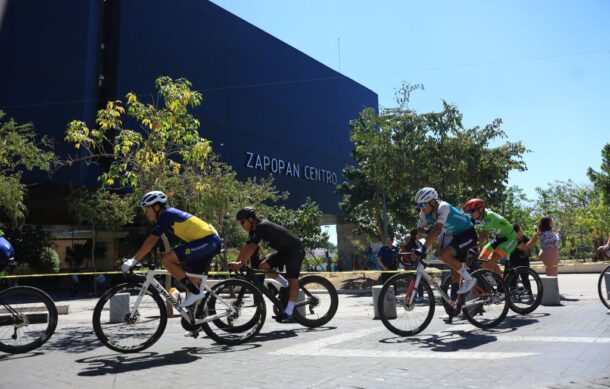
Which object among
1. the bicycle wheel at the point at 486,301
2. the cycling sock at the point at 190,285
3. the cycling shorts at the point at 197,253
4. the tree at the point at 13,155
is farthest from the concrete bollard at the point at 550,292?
the tree at the point at 13,155

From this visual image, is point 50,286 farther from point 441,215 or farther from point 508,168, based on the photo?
point 441,215

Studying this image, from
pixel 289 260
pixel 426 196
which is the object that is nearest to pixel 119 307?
pixel 289 260

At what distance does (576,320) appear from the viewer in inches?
295

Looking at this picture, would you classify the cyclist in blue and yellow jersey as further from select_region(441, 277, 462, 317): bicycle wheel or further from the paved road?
select_region(441, 277, 462, 317): bicycle wheel

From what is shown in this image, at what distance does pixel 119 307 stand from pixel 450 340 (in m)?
3.92

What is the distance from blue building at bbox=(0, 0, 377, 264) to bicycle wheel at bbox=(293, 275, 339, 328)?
2204cm

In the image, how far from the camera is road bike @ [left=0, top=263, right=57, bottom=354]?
6.48 m

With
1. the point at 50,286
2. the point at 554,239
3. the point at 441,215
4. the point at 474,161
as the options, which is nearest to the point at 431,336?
the point at 441,215

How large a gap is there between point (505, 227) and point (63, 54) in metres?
25.3

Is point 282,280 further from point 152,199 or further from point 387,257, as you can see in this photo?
point 387,257

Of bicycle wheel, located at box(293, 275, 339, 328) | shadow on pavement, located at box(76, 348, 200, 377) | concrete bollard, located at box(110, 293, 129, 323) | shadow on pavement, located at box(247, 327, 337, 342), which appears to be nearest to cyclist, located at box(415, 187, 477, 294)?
bicycle wheel, located at box(293, 275, 339, 328)

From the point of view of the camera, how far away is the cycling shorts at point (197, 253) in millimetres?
6457

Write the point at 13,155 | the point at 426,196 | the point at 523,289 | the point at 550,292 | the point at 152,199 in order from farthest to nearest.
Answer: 1. the point at 13,155
2. the point at 550,292
3. the point at 523,289
4. the point at 426,196
5. the point at 152,199

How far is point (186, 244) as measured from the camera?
646 cm
